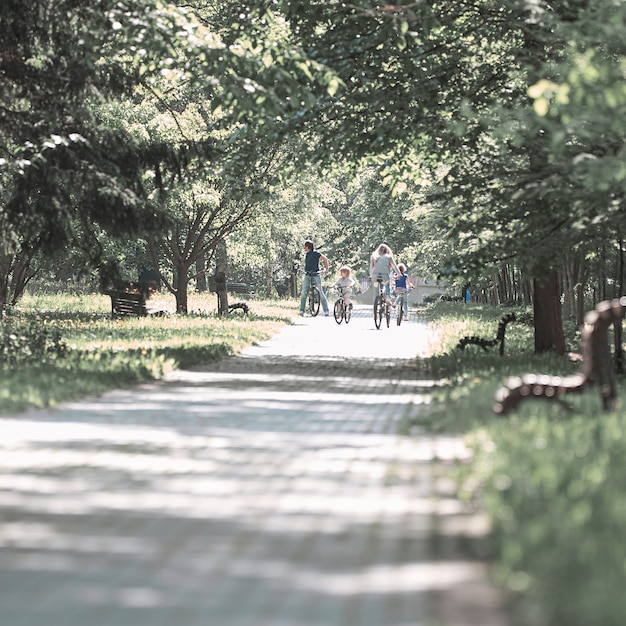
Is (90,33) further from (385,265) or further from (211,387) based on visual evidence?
(385,265)

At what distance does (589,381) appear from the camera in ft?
34.9

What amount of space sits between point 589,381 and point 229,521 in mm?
4839

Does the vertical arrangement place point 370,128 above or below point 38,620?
above

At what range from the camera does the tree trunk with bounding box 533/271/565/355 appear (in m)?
21.5

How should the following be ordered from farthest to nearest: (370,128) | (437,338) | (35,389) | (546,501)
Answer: (437,338) < (370,128) < (35,389) < (546,501)

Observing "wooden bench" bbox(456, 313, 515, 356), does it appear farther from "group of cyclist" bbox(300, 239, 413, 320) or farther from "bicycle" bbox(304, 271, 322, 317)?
"bicycle" bbox(304, 271, 322, 317)

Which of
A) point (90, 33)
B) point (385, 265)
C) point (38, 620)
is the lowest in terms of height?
point (38, 620)

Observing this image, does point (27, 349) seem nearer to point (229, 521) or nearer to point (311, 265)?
point (229, 521)

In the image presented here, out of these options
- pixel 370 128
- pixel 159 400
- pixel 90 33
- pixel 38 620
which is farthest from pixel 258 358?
pixel 38 620

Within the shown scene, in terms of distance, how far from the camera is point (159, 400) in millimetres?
13398

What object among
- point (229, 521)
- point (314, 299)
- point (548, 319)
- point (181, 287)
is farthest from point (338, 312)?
point (229, 521)

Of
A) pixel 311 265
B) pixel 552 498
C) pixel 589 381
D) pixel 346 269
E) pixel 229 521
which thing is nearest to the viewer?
pixel 552 498

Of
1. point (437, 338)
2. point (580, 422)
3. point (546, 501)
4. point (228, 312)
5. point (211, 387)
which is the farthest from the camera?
point (228, 312)

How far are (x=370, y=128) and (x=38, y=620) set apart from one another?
16945mm
